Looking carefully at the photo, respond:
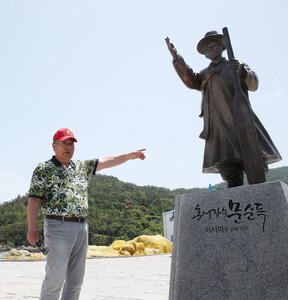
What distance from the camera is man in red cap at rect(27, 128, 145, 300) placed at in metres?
2.37

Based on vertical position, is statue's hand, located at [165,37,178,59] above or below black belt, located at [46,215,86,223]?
above

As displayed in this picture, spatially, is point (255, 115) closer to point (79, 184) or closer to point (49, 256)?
point (79, 184)

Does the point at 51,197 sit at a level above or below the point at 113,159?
below

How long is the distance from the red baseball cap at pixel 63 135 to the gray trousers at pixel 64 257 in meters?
0.72

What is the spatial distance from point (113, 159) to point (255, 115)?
1.48 metres

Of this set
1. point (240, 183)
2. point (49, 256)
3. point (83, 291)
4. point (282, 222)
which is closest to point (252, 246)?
point (282, 222)

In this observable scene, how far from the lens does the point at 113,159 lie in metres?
3.09

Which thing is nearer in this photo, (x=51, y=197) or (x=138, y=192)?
(x=51, y=197)

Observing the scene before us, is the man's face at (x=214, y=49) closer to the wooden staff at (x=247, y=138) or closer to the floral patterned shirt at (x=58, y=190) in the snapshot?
the wooden staff at (x=247, y=138)

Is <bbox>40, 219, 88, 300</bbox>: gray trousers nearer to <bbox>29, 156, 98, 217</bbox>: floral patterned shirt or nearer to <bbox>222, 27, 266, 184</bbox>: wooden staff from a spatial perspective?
<bbox>29, 156, 98, 217</bbox>: floral patterned shirt

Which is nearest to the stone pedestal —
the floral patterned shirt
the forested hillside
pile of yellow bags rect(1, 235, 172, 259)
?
the floral patterned shirt

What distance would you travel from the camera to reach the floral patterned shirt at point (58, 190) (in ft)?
8.29

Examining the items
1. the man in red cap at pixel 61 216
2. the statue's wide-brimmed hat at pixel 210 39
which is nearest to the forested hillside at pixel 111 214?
the man in red cap at pixel 61 216

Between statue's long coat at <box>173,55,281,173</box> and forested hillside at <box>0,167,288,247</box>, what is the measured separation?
23.3 m
